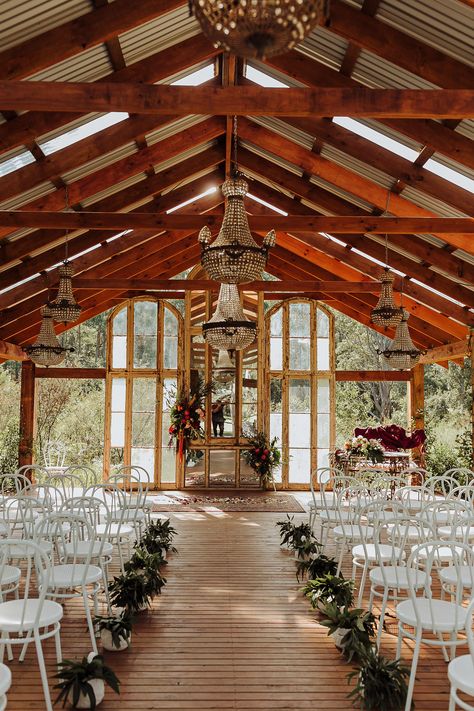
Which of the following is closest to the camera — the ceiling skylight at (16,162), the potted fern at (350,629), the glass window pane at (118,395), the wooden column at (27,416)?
the potted fern at (350,629)

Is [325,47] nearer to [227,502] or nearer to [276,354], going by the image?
[227,502]

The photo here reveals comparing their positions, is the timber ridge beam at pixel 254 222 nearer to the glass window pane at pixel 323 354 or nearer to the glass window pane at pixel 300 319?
the glass window pane at pixel 300 319

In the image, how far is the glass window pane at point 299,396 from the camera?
12.8m

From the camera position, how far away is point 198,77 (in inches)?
265

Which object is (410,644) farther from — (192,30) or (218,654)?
(192,30)

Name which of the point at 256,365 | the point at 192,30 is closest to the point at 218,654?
the point at 192,30

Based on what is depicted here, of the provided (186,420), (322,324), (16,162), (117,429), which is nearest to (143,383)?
(117,429)

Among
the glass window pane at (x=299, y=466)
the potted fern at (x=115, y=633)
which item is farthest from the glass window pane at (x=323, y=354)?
the potted fern at (x=115, y=633)

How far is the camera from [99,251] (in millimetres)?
10258

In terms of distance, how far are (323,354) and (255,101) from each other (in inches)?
362

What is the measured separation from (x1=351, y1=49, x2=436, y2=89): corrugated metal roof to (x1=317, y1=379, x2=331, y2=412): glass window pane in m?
7.96

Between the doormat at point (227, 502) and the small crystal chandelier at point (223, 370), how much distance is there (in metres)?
2.37

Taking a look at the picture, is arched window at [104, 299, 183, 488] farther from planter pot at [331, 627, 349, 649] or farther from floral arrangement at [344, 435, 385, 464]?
planter pot at [331, 627, 349, 649]

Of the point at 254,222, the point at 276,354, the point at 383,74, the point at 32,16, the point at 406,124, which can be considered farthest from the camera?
the point at 276,354
